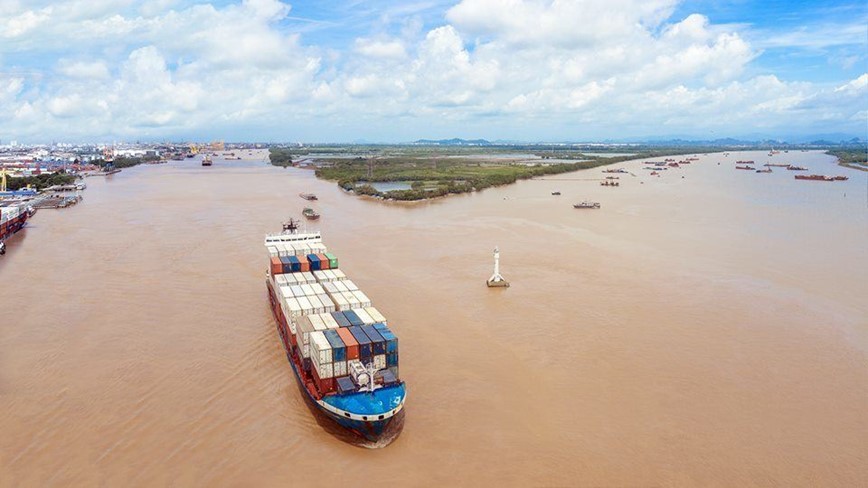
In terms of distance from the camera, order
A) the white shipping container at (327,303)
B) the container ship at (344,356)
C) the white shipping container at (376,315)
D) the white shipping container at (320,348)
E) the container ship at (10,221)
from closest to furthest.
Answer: the container ship at (344,356)
the white shipping container at (320,348)
the white shipping container at (376,315)
the white shipping container at (327,303)
the container ship at (10,221)

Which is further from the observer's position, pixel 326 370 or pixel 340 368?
pixel 340 368

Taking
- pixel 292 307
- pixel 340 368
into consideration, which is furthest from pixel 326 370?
pixel 292 307

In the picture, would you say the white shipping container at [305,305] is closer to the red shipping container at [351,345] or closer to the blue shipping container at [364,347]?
the red shipping container at [351,345]

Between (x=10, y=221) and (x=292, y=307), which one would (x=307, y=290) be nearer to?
(x=292, y=307)

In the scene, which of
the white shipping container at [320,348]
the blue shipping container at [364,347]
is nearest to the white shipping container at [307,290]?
the white shipping container at [320,348]

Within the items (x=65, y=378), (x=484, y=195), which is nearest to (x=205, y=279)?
(x=65, y=378)

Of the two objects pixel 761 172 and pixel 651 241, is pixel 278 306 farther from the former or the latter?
pixel 761 172
